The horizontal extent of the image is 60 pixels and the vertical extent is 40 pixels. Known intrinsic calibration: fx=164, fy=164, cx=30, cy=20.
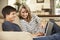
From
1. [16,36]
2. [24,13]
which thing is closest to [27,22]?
[24,13]

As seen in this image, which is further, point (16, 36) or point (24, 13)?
point (24, 13)

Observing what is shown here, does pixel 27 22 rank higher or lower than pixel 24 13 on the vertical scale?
lower

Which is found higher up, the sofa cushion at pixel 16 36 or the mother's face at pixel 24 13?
the mother's face at pixel 24 13

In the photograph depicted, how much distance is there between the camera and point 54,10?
19.6 ft

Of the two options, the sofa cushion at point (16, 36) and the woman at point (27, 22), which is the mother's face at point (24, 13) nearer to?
the woman at point (27, 22)

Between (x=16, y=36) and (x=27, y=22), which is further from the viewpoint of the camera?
(x=27, y=22)

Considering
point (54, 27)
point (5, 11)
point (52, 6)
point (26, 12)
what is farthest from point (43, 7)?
point (5, 11)

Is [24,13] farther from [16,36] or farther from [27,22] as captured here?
[16,36]

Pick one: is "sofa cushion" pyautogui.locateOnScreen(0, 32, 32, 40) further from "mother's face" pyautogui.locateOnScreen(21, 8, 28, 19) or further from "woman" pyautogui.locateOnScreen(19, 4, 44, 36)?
"mother's face" pyautogui.locateOnScreen(21, 8, 28, 19)

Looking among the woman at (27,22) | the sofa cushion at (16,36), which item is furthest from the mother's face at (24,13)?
the sofa cushion at (16,36)

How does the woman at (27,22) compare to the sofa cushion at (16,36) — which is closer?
the sofa cushion at (16,36)

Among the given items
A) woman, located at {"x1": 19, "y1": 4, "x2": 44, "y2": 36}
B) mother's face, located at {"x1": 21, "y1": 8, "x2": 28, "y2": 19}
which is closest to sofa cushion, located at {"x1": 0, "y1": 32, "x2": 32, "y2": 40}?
woman, located at {"x1": 19, "y1": 4, "x2": 44, "y2": 36}

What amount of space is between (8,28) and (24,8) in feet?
3.50

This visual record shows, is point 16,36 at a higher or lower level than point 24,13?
lower
